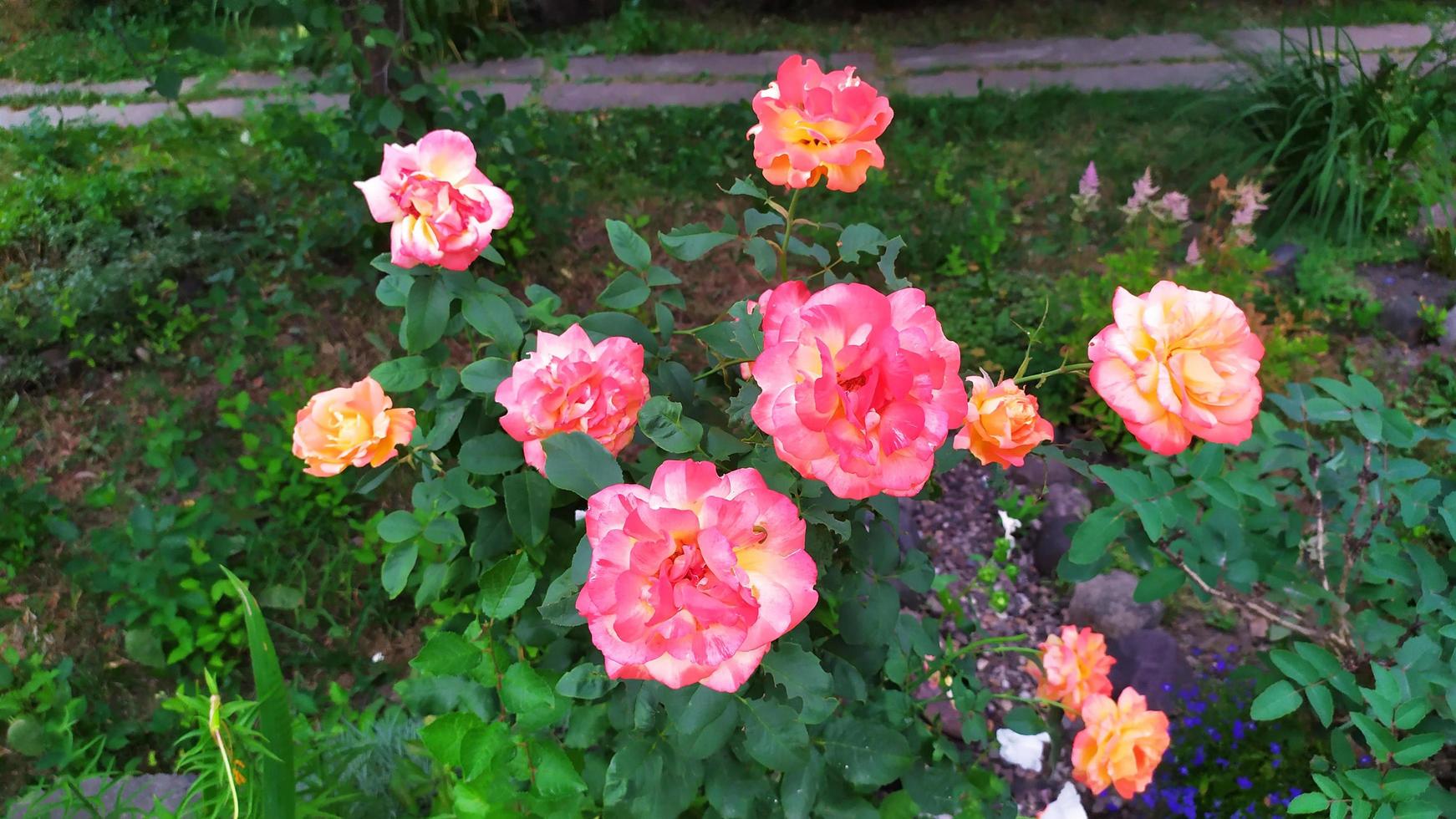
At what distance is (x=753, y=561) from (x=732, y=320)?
44 centimetres

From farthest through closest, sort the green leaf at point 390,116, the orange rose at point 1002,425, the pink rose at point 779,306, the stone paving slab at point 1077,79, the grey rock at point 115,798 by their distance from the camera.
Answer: the stone paving slab at point 1077,79 < the green leaf at point 390,116 < the grey rock at point 115,798 < the orange rose at point 1002,425 < the pink rose at point 779,306

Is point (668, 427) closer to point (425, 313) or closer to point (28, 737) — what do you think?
point (425, 313)

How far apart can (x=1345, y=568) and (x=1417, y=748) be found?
49 centimetres

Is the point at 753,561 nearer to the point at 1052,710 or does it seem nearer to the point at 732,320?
the point at 732,320

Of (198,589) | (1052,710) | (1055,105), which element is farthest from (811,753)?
(1055,105)

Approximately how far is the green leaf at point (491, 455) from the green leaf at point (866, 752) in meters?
0.56

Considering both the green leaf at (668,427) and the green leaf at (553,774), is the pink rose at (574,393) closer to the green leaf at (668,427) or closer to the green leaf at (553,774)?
the green leaf at (668,427)

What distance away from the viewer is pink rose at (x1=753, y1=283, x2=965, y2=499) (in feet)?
2.15

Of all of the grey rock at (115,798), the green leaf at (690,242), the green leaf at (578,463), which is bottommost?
the grey rock at (115,798)

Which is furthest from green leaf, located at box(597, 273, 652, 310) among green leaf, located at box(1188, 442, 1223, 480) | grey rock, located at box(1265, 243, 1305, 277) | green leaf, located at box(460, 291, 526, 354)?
grey rock, located at box(1265, 243, 1305, 277)

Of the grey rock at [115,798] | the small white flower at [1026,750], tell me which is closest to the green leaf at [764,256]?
the grey rock at [115,798]

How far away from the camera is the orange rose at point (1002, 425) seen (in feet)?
2.80

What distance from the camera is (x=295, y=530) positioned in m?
2.27

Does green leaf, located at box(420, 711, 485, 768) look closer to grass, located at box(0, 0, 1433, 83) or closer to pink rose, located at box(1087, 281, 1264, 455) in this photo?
pink rose, located at box(1087, 281, 1264, 455)
